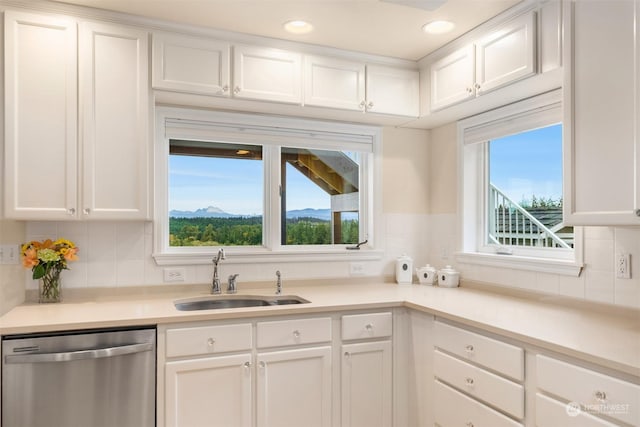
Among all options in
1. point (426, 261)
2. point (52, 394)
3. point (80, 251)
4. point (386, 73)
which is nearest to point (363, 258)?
point (426, 261)

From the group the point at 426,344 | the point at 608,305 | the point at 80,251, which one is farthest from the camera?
the point at 80,251

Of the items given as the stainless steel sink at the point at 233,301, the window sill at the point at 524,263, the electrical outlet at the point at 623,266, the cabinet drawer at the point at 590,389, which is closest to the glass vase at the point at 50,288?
the stainless steel sink at the point at 233,301

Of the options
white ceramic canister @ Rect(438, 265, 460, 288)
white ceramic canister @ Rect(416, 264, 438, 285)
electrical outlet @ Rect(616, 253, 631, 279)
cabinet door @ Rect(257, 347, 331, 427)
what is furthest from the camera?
white ceramic canister @ Rect(416, 264, 438, 285)

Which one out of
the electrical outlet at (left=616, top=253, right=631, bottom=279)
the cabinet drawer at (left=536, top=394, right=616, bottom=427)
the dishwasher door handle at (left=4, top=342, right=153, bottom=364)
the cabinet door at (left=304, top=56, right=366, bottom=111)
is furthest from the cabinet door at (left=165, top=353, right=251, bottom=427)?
the electrical outlet at (left=616, top=253, right=631, bottom=279)

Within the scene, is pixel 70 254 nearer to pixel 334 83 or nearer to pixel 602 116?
pixel 334 83

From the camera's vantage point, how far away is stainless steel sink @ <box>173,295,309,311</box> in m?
2.67

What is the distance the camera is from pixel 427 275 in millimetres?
3182

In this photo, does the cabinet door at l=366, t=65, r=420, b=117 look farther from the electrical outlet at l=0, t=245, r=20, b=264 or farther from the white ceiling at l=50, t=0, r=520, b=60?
the electrical outlet at l=0, t=245, r=20, b=264

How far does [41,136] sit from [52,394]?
122cm

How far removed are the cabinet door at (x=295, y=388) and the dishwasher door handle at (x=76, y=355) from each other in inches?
23.9

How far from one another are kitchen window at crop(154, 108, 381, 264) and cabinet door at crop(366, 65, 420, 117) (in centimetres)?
33

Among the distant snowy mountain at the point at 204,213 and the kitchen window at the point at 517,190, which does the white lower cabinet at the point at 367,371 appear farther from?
the distant snowy mountain at the point at 204,213

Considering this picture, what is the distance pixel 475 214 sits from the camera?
124 inches

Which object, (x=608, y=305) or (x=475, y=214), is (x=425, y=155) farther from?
(x=608, y=305)
